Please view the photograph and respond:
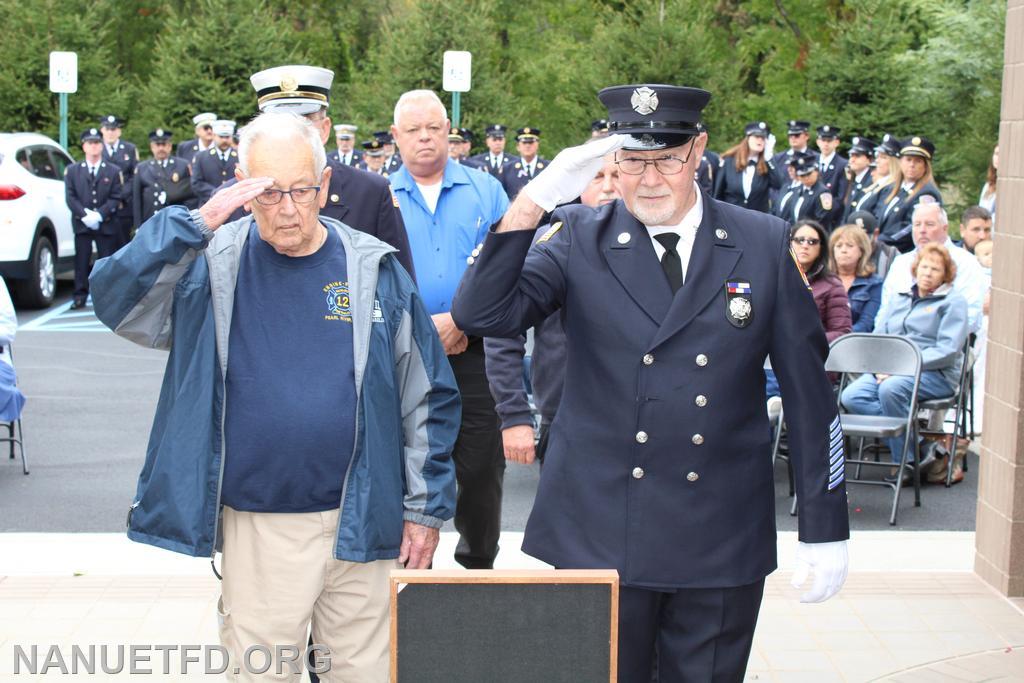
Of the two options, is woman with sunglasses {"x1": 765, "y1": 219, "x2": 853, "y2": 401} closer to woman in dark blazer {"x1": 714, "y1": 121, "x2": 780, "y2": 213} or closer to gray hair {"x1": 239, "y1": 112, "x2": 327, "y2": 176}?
gray hair {"x1": 239, "y1": 112, "x2": 327, "y2": 176}

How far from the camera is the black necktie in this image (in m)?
3.62

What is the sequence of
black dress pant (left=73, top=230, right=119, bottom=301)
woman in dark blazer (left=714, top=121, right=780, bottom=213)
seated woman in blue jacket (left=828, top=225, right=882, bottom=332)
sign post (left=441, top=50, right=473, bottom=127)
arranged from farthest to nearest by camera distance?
sign post (left=441, top=50, right=473, bottom=127) < woman in dark blazer (left=714, top=121, right=780, bottom=213) < black dress pant (left=73, top=230, right=119, bottom=301) < seated woman in blue jacket (left=828, top=225, right=882, bottom=332)

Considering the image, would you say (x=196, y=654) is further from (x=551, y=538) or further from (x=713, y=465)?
(x=713, y=465)

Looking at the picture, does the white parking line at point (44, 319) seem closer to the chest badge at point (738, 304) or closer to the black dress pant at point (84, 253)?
the black dress pant at point (84, 253)

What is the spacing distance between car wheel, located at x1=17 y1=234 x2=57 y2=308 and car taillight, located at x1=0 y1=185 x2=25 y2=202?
68cm

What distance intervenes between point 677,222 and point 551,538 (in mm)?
900

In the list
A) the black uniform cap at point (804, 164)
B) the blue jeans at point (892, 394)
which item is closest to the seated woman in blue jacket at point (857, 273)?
the blue jeans at point (892, 394)

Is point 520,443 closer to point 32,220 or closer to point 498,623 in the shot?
point 498,623

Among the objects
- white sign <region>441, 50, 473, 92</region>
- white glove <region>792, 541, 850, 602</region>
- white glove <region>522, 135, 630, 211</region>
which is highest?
white sign <region>441, 50, 473, 92</region>

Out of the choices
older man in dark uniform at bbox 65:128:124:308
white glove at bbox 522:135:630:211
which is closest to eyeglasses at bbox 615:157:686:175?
white glove at bbox 522:135:630:211

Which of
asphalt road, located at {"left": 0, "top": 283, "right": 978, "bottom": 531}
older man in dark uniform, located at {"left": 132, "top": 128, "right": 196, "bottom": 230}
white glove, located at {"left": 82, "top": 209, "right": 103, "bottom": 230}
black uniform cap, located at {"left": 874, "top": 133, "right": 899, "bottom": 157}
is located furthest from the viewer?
older man in dark uniform, located at {"left": 132, "top": 128, "right": 196, "bottom": 230}

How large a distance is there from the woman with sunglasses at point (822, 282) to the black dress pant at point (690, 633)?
5.71 metres

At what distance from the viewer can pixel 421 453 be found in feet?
12.8

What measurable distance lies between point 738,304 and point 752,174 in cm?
1595
